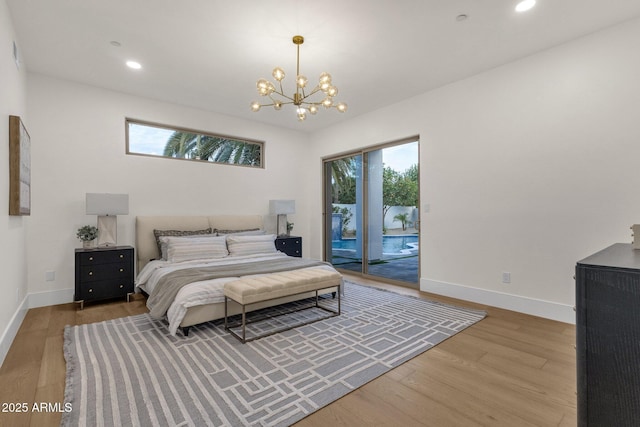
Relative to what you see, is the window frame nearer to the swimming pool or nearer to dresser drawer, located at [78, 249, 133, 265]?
dresser drawer, located at [78, 249, 133, 265]

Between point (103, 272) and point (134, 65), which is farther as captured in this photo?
point (103, 272)

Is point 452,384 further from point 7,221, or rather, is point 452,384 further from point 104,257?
point 104,257

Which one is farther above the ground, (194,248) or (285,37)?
(285,37)

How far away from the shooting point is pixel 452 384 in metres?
1.99

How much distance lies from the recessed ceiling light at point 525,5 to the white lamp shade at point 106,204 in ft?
15.4

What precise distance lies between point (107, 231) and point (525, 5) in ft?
17.0

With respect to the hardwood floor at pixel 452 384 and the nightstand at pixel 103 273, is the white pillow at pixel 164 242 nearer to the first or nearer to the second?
the nightstand at pixel 103 273

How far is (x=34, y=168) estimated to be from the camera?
3.70 metres

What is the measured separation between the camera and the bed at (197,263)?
9.29ft

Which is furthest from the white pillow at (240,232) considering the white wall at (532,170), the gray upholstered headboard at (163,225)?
the white wall at (532,170)

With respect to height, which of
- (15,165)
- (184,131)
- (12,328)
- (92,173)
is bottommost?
(12,328)

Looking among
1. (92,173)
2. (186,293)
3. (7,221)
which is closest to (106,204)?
(92,173)

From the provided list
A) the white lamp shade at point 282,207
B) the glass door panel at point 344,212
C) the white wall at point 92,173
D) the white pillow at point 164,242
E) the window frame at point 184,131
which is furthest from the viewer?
the glass door panel at point 344,212

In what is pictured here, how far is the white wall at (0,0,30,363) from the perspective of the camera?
2.35 m
